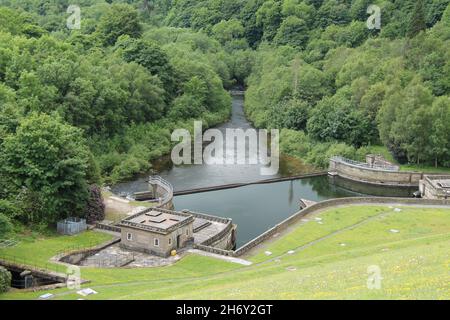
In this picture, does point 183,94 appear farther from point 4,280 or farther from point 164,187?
point 4,280

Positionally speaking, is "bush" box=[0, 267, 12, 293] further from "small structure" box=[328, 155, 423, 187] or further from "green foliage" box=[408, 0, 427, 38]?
"green foliage" box=[408, 0, 427, 38]

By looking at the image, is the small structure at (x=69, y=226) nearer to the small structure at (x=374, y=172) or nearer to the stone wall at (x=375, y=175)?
the small structure at (x=374, y=172)

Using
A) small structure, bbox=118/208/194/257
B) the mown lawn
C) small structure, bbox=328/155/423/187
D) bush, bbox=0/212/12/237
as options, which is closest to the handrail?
small structure, bbox=118/208/194/257

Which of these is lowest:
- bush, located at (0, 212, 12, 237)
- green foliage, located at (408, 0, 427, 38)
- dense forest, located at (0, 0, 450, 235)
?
bush, located at (0, 212, 12, 237)

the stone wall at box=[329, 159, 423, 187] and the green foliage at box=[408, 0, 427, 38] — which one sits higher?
the green foliage at box=[408, 0, 427, 38]

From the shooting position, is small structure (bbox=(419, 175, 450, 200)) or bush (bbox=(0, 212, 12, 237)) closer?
bush (bbox=(0, 212, 12, 237))

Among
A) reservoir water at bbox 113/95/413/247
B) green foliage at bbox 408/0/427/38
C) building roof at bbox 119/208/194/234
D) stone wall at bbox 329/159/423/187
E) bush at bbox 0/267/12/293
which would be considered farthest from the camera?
green foliage at bbox 408/0/427/38

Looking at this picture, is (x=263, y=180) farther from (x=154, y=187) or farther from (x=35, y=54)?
(x=35, y=54)
